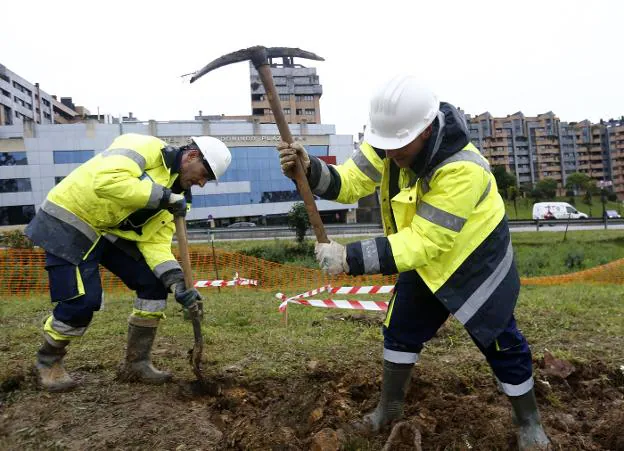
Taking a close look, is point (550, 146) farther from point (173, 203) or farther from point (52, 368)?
point (52, 368)

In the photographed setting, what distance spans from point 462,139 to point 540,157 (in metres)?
108

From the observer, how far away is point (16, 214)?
41.8m

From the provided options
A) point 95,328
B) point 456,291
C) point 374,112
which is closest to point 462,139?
point 374,112

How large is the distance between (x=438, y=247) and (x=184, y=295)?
75.0 inches

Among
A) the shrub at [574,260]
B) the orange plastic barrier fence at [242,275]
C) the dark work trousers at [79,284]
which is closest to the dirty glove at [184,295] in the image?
the dark work trousers at [79,284]

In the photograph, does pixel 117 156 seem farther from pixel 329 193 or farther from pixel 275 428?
pixel 275 428

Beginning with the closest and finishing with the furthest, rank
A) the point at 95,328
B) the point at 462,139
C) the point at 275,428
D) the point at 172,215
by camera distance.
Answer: the point at 462,139 < the point at 275,428 < the point at 172,215 < the point at 95,328

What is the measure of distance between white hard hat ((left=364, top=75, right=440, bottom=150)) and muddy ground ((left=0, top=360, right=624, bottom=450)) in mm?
1500

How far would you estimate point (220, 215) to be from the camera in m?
45.6

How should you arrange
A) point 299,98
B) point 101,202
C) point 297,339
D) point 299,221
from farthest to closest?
point 299,98 < point 299,221 < point 297,339 < point 101,202

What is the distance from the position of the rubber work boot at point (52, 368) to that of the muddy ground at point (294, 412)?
0.25ft

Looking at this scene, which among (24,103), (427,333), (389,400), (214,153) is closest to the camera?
(427,333)

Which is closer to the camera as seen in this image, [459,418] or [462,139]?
[462,139]

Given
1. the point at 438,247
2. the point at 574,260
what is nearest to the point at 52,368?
the point at 438,247
